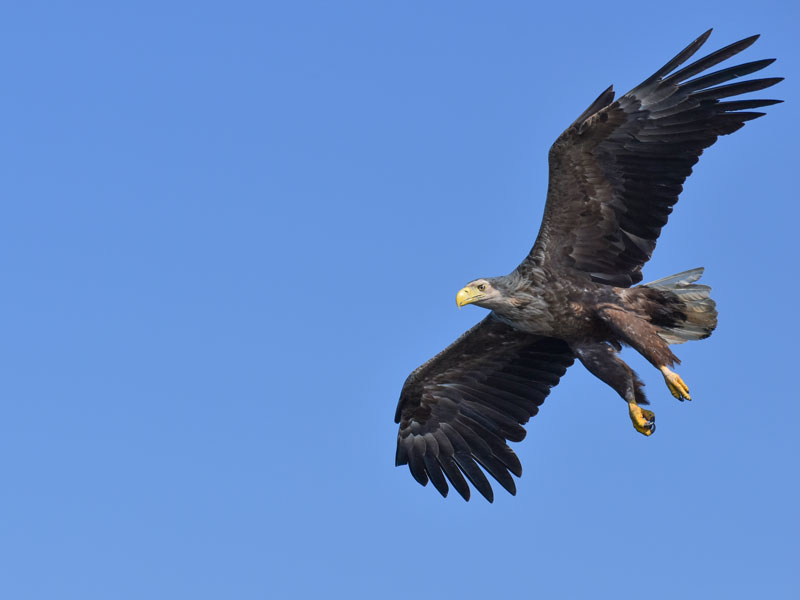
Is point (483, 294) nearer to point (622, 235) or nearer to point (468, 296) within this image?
point (468, 296)

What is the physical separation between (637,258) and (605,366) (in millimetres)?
1184

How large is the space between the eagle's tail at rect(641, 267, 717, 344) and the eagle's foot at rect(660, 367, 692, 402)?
92 centimetres

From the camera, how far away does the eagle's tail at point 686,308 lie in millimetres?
14094

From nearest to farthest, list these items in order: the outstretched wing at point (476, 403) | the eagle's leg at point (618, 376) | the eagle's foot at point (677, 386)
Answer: the eagle's foot at point (677, 386) < the eagle's leg at point (618, 376) < the outstretched wing at point (476, 403)

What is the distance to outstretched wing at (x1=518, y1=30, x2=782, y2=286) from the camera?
44.0 ft


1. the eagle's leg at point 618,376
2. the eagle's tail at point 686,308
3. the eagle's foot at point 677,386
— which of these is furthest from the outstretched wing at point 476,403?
the eagle's foot at point 677,386

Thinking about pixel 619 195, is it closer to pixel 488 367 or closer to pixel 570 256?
pixel 570 256

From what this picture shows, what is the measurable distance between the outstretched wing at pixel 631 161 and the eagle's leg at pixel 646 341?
47 centimetres

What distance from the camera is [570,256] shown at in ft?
46.5

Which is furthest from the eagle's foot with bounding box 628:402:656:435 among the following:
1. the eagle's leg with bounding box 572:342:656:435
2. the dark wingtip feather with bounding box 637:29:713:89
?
the dark wingtip feather with bounding box 637:29:713:89

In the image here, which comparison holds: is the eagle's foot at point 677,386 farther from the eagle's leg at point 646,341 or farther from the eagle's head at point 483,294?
the eagle's head at point 483,294

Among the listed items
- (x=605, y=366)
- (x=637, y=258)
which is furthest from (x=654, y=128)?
(x=605, y=366)

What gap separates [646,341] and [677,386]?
589 mm

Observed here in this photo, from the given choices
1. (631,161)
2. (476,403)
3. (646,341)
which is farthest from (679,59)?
(476,403)
